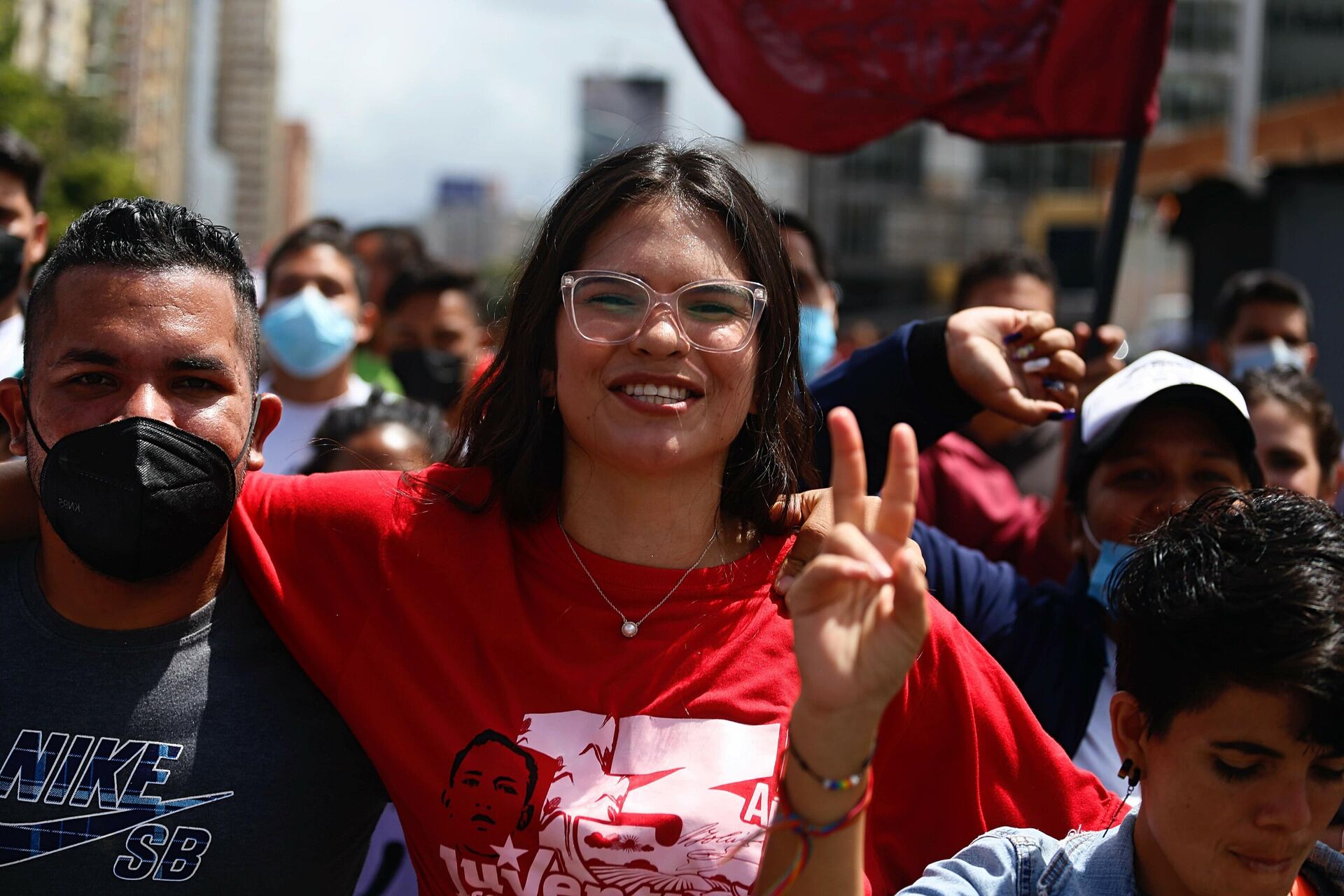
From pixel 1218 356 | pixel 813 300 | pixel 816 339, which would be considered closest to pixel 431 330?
pixel 813 300

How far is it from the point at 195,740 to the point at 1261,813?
163cm

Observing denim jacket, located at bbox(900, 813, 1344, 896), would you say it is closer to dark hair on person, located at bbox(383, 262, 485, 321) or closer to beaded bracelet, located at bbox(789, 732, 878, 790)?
beaded bracelet, located at bbox(789, 732, 878, 790)

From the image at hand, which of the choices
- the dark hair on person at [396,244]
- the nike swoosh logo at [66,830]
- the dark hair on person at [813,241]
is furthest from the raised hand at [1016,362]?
the dark hair on person at [396,244]

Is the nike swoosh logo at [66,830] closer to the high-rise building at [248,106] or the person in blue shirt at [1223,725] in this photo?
the person in blue shirt at [1223,725]

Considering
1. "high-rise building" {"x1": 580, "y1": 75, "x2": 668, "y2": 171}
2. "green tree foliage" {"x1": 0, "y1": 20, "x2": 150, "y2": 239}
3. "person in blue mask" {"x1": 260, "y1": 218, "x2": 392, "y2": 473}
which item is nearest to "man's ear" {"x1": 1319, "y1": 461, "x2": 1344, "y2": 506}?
"person in blue mask" {"x1": 260, "y1": 218, "x2": 392, "y2": 473}

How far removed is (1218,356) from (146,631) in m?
5.32

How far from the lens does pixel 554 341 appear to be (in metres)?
2.56

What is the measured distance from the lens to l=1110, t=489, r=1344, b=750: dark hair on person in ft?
6.47

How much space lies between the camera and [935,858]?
2307 millimetres

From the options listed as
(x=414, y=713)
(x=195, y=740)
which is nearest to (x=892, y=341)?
(x=414, y=713)

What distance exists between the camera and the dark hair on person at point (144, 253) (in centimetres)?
242

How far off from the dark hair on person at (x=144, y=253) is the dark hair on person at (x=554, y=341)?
0.48m

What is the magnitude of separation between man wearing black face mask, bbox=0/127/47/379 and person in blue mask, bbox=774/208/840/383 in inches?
100.0

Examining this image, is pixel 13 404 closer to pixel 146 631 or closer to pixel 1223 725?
pixel 146 631
